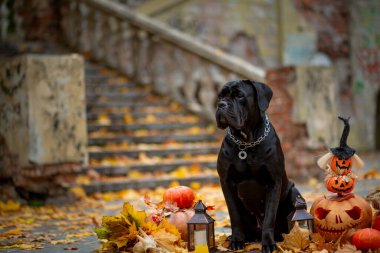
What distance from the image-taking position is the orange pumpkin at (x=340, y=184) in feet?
14.2

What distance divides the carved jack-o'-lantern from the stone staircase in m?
3.84

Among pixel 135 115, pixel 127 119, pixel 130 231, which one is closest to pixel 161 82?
pixel 135 115

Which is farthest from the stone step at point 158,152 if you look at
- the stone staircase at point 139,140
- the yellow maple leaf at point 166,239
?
the yellow maple leaf at point 166,239

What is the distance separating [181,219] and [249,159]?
0.81 metres

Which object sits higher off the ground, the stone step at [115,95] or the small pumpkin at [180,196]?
the stone step at [115,95]

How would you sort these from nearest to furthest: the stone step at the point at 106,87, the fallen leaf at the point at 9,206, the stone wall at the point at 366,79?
the fallen leaf at the point at 9,206 → the stone step at the point at 106,87 → the stone wall at the point at 366,79

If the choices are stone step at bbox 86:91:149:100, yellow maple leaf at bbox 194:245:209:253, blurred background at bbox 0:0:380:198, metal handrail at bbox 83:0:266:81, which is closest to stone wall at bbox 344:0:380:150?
blurred background at bbox 0:0:380:198

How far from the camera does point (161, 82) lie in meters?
10.5

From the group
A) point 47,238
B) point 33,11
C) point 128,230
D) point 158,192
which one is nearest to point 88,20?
point 33,11

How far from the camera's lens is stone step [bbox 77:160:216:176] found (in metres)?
8.06

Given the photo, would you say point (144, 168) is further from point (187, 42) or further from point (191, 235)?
point (191, 235)

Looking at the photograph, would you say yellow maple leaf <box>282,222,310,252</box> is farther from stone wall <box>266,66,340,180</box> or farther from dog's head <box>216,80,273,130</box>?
stone wall <box>266,66,340,180</box>

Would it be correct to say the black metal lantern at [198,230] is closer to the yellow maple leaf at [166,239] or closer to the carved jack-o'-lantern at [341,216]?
the yellow maple leaf at [166,239]

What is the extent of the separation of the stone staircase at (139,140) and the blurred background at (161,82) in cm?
2
